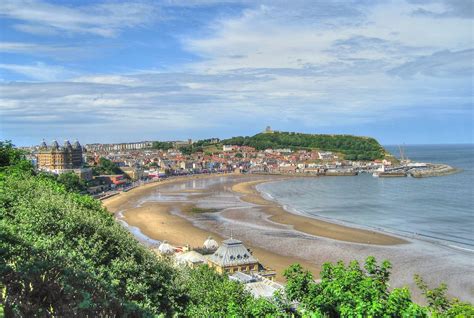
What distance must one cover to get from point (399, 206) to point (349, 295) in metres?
53.8

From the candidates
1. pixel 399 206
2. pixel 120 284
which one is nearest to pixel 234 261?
pixel 120 284

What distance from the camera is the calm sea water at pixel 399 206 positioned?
44469 mm

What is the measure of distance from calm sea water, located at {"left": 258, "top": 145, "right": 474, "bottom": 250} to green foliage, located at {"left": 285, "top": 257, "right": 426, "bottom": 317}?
3057 cm

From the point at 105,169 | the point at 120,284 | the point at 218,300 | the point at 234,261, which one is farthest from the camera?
the point at 105,169

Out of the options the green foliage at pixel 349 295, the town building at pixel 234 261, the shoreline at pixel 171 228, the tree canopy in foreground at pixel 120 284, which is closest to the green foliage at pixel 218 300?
the tree canopy in foreground at pixel 120 284

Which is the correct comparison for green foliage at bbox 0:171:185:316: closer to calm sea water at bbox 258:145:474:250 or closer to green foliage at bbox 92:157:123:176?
calm sea water at bbox 258:145:474:250

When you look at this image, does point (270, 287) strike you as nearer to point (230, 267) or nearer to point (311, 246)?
point (230, 267)

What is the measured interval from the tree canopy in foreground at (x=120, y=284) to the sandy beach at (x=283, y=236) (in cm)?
1569

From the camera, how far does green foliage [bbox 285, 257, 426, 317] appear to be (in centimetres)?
923

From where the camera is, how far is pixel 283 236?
43219mm

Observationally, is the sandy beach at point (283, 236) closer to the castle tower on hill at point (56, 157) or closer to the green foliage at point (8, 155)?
the green foliage at point (8, 155)

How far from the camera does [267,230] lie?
46.2 metres

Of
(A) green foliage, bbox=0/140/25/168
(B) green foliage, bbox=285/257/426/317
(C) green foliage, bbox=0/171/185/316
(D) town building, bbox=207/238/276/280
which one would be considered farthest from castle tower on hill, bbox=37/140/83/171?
(B) green foliage, bbox=285/257/426/317

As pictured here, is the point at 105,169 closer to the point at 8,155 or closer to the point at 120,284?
the point at 8,155
